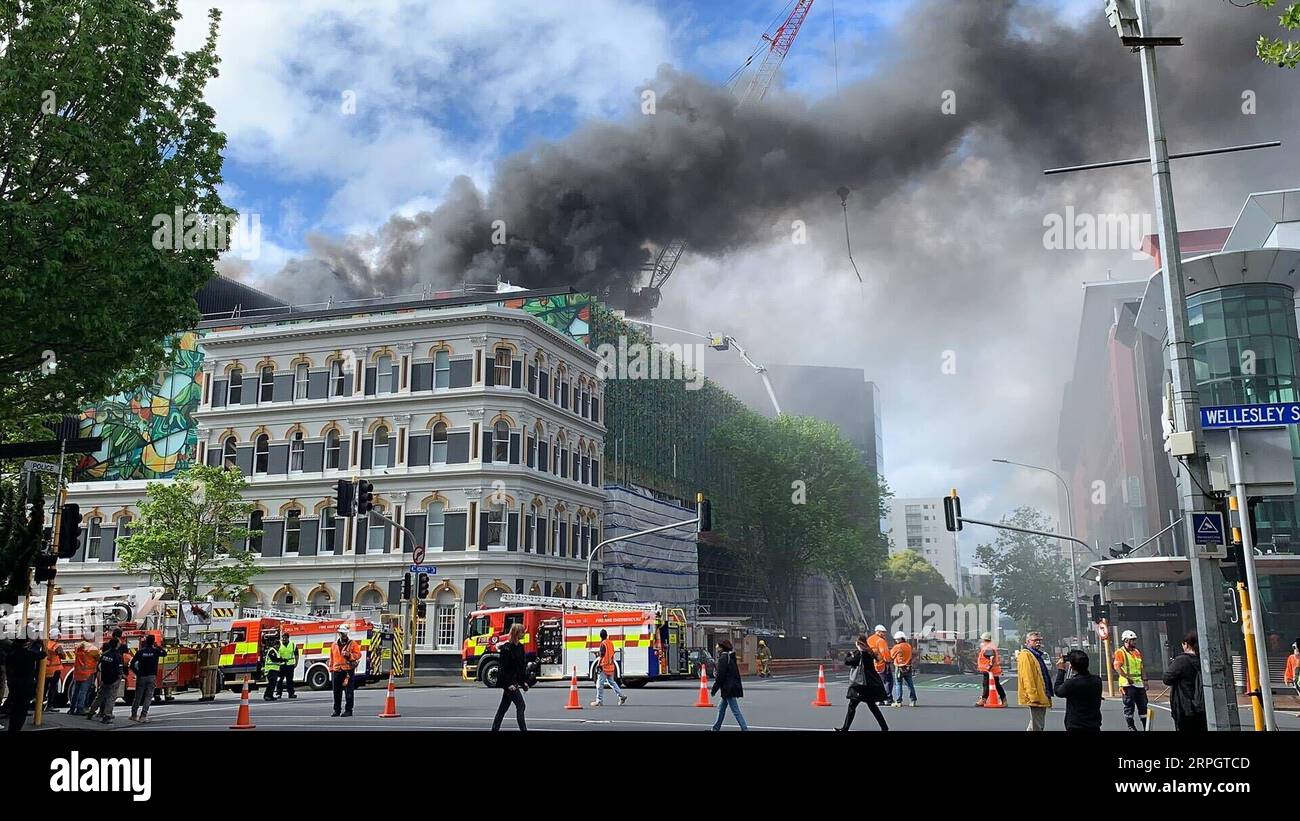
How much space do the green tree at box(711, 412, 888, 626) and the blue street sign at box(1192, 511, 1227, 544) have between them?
56.7 metres

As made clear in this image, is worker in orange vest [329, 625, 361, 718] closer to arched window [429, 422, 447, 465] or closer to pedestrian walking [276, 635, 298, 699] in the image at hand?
pedestrian walking [276, 635, 298, 699]

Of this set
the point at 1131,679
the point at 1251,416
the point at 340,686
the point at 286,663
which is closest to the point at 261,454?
the point at 286,663

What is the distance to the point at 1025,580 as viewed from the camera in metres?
86.1

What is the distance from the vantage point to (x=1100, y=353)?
274 ft

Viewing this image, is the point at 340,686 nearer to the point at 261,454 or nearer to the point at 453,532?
the point at 453,532

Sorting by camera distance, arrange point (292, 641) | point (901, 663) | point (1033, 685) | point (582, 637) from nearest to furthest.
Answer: point (1033, 685), point (901, 663), point (582, 637), point (292, 641)

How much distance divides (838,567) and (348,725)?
5489cm

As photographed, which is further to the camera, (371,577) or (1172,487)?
(1172,487)

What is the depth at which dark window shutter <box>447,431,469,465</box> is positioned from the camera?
4853cm

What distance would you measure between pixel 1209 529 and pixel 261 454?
48812mm

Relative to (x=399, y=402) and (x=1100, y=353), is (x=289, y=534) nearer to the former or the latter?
(x=399, y=402)

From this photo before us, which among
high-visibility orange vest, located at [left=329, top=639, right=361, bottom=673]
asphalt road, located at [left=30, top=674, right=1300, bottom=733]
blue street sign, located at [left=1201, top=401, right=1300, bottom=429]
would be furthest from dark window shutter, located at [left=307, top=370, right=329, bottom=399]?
blue street sign, located at [left=1201, top=401, right=1300, bottom=429]

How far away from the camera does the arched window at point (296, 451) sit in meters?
51.4
